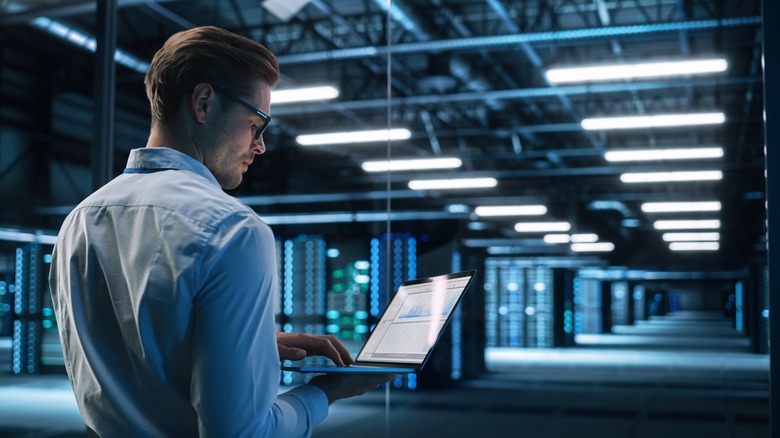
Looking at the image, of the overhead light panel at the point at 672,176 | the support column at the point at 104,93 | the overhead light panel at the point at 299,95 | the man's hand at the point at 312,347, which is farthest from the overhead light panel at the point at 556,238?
the man's hand at the point at 312,347

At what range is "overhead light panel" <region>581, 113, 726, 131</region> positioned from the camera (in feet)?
12.1

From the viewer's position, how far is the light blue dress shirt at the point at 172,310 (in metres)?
0.95

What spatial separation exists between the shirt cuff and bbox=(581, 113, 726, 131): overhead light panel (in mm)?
2898

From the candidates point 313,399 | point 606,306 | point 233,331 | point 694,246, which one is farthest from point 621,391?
point 233,331

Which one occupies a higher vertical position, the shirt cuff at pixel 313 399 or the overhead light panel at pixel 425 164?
the overhead light panel at pixel 425 164

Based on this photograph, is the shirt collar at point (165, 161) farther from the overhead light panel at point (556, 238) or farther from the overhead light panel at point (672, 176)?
the overhead light panel at point (556, 238)

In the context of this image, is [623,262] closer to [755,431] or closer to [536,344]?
[536,344]

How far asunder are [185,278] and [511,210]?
3351mm

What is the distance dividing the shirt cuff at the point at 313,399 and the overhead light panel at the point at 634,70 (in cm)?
306

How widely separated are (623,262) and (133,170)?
10.4 feet

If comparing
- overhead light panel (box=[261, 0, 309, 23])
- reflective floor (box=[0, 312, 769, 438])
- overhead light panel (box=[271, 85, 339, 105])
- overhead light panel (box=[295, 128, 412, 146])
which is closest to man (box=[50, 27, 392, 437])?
reflective floor (box=[0, 312, 769, 438])

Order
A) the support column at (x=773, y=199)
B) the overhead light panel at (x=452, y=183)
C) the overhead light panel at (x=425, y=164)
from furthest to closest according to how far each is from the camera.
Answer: the overhead light panel at (x=425, y=164)
the overhead light panel at (x=452, y=183)
the support column at (x=773, y=199)

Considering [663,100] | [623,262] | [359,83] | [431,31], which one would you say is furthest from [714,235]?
[431,31]

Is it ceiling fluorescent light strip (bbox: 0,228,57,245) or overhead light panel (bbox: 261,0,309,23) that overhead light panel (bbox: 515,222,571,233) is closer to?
overhead light panel (bbox: 261,0,309,23)
